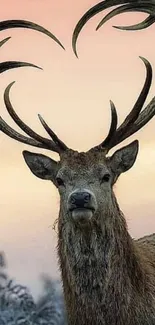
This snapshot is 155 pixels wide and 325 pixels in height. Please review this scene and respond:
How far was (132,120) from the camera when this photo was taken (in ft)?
48.4

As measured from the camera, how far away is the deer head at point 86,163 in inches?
538

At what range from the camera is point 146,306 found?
14250mm

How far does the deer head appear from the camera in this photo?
13672 millimetres

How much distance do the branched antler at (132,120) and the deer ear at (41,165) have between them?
22.1 inches

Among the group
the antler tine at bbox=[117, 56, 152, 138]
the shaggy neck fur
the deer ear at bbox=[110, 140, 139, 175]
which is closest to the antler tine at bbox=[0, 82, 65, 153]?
the deer ear at bbox=[110, 140, 139, 175]

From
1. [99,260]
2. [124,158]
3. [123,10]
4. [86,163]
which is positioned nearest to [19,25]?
[123,10]

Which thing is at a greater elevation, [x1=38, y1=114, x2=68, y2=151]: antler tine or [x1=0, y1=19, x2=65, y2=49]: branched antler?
[x1=0, y1=19, x2=65, y2=49]: branched antler

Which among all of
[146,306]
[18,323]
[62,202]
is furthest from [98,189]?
[18,323]

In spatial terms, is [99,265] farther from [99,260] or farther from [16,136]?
[16,136]

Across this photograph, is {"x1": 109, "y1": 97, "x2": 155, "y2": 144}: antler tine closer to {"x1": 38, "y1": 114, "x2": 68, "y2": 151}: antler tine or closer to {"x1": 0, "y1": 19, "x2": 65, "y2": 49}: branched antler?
{"x1": 38, "y1": 114, "x2": 68, "y2": 151}: antler tine

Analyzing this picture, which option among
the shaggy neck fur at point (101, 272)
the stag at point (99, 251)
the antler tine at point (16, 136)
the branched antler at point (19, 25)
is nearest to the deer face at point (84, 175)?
the stag at point (99, 251)

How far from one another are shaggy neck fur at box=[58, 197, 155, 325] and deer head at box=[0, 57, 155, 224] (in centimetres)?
25

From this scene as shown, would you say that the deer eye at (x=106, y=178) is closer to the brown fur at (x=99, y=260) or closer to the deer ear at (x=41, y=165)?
the brown fur at (x=99, y=260)

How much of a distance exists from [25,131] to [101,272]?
6.03 ft
